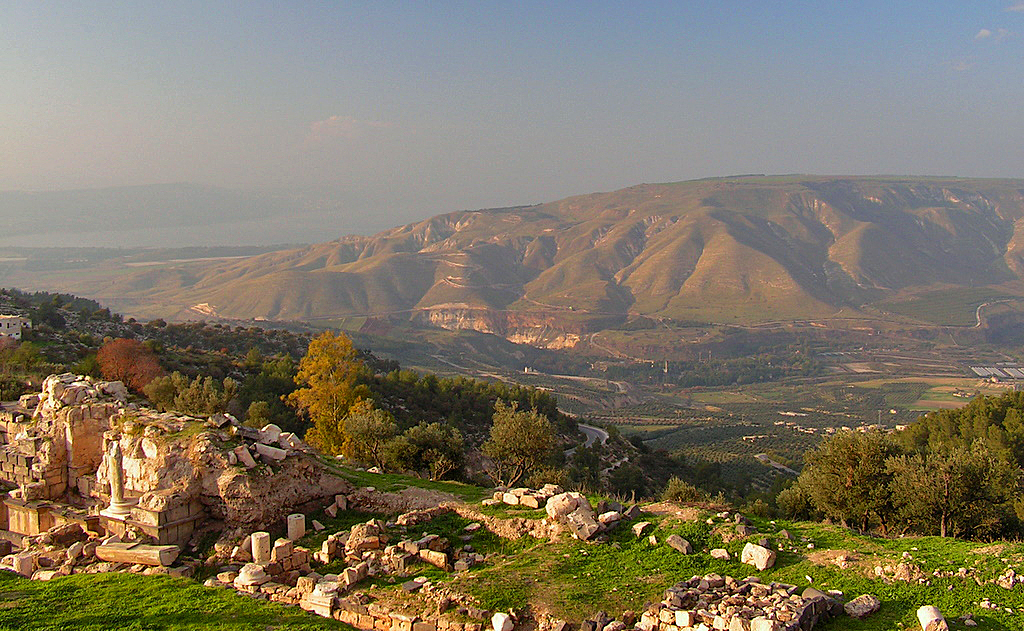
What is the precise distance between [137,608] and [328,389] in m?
17.7

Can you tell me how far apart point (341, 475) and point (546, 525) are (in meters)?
6.32

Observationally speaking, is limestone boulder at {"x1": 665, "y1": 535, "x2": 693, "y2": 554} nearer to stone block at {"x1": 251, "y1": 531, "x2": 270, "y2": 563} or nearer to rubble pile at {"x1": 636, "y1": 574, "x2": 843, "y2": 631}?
rubble pile at {"x1": 636, "y1": 574, "x2": 843, "y2": 631}

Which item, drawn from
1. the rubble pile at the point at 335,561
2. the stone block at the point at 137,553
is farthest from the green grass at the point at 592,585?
the stone block at the point at 137,553

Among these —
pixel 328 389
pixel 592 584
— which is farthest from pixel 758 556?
Answer: pixel 328 389

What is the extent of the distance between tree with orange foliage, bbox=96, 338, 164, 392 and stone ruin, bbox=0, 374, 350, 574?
51.5 ft

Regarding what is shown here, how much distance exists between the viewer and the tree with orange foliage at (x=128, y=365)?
35.5m

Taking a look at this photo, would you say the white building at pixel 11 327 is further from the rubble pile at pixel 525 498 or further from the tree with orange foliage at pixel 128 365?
the rubble pile at pixel 525 498

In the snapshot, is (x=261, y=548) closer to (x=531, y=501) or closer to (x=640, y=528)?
(x=531, y=501)

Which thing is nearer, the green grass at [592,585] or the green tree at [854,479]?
the green grass at [592,585]

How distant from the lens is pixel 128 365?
3706 cm

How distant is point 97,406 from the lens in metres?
19.0

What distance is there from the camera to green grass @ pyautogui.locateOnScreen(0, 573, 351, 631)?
1130 cm

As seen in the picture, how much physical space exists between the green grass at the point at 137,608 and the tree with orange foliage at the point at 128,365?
79.1 ft

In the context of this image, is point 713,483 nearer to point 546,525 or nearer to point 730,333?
point 546,525
